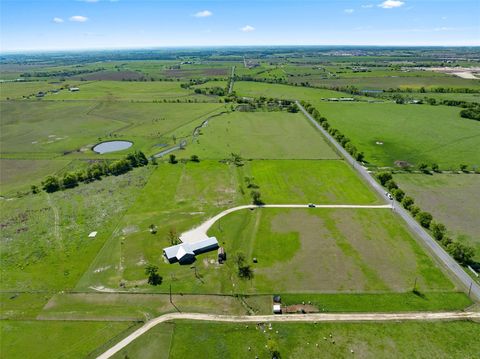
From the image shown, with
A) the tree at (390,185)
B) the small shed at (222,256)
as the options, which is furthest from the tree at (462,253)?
the small shed at (222,256)

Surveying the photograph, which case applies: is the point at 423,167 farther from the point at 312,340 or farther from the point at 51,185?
the point at 51,185

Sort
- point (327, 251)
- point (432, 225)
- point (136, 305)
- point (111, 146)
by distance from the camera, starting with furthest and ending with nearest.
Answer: point (111, 146) → point (432, 225) → point (327, 251) → point (136, 305)

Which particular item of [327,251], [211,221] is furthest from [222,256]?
[327,251]

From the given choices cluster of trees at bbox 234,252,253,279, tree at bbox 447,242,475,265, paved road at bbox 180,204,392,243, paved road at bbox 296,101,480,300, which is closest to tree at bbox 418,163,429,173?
paved road at bbox 296,101,480,300

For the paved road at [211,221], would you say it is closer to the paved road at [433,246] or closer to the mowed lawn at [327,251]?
the mowed lawn at [327,251]

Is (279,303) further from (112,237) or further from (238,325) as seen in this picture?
(112,237)

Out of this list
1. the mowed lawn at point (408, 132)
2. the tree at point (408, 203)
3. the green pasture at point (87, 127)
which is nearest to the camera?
the tree at point (408, 203)
